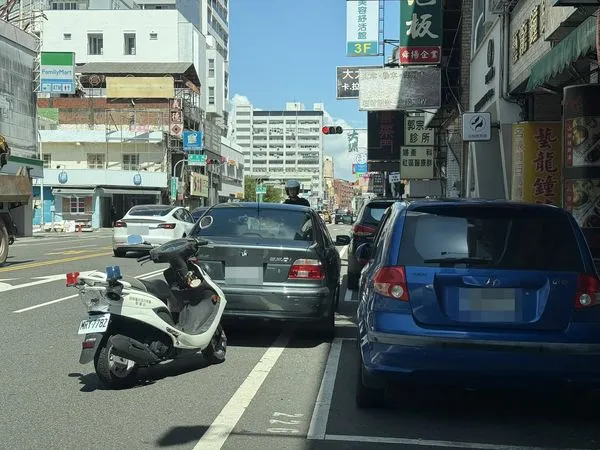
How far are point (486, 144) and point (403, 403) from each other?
14.8 meters

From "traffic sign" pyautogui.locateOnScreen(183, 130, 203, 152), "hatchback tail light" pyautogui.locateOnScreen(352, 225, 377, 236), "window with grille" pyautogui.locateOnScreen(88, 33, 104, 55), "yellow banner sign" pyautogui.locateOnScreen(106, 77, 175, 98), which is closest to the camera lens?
"hatchback tail light" pyautogui.locateOnScreen(352, 225, 377, 236)

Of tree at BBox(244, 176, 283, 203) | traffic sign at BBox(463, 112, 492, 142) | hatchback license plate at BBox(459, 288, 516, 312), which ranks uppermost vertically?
tree at BBox(244, 176, 283, 203)

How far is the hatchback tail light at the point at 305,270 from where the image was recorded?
7.46 meters

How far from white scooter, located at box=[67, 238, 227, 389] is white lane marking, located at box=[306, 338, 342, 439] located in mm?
1168

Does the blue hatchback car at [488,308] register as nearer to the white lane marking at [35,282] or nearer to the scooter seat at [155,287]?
the scooter seat at [155,287]

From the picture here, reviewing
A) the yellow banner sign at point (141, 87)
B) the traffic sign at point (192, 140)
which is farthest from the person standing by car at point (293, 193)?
the yellow banner sign at point (141, 87)

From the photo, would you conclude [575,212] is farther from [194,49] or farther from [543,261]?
[194,49]

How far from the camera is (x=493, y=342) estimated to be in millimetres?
4734

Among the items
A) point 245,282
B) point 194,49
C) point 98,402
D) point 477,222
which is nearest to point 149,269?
point 245,282

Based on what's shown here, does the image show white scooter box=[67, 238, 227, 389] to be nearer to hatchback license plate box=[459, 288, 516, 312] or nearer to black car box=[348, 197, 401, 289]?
hatchback license plate box=[459, 288, 516, 312]

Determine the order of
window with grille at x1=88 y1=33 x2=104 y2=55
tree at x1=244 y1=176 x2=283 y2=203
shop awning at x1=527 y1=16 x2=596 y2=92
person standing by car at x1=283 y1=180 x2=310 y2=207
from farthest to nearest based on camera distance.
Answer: tree at x1=244 y1=176 x2=283 y2=203, window with grille at x1=88 y1=33 x2=104 y2=55, person standing by car at x1=283 y1=180 x2=310 y2=207, shop awning at x1=527 y1=16 x2=596 y2=92

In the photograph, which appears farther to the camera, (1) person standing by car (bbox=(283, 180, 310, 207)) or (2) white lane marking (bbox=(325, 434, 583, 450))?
(1) person standing by car (bbox=(283, 180, 310, 207))

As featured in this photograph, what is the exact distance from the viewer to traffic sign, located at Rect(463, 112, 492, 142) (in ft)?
52.3

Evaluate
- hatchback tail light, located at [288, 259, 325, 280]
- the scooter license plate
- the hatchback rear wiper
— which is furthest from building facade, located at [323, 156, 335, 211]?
the hatchback rear wiper
